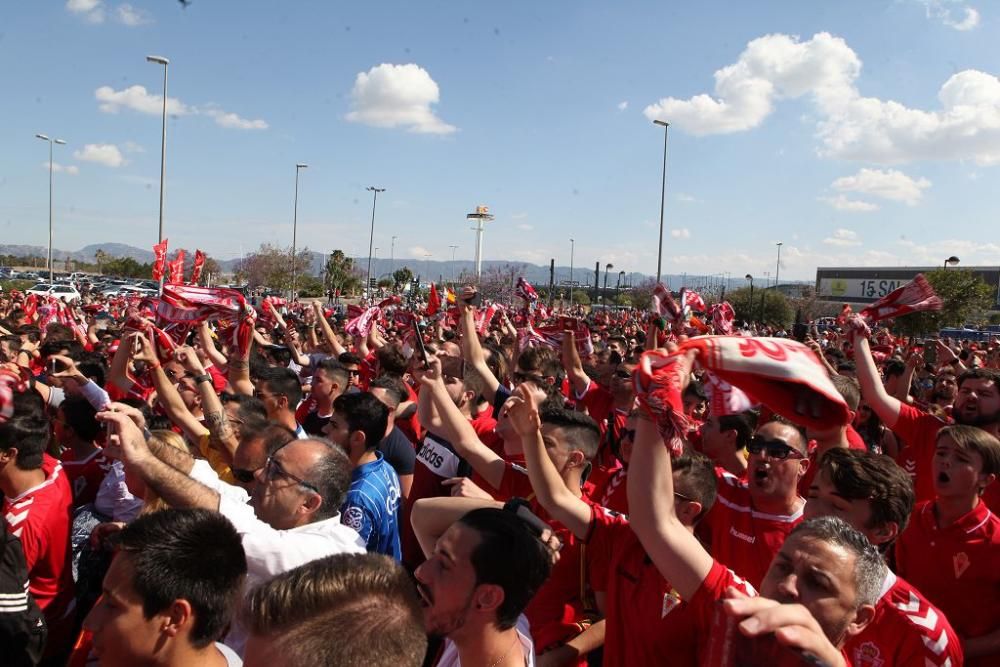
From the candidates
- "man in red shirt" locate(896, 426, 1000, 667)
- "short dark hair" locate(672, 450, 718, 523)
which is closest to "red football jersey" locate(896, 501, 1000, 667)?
"man in red shirt" locate(896, 426, 1000, 667)

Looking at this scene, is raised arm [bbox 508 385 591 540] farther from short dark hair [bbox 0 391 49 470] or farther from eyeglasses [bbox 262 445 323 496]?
short dark hair [bbox 0 391 49 470]

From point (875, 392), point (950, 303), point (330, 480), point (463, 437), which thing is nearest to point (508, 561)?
point (330, 480)

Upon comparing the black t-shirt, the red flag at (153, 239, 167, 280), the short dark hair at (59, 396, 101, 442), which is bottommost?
the black t-shirt

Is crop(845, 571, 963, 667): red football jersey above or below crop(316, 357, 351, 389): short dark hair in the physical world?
below

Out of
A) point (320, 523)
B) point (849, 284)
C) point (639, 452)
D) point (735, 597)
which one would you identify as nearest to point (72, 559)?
point (320, 523)

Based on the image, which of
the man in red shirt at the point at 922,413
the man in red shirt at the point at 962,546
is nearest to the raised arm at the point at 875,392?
the man in red shirt at the point at 922,413

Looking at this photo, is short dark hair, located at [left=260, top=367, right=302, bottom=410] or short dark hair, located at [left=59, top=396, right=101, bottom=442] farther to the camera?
short dark hair, located at [left=260, top=367, right=302, bottom=410]

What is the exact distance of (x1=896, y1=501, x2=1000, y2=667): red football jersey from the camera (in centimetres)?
325

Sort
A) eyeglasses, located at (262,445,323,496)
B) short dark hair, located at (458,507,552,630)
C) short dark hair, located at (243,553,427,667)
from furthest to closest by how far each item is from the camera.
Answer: eyeglasses, located at (262,445,323,496)
short dark hair, located at (458,507,552,630)
short dark hair, located at (243,553,427,667)

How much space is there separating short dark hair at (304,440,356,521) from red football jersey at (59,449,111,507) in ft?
6.89

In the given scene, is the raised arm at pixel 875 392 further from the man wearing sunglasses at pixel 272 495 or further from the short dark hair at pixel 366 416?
the man wearing sunglasses at pixel 272 495

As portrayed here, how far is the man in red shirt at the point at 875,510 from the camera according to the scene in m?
2.58

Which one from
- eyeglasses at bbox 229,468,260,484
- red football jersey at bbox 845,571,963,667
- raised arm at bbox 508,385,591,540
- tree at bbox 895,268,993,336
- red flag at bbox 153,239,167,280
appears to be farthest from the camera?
tree at bbox 895,268,993,336

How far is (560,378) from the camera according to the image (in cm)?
822
